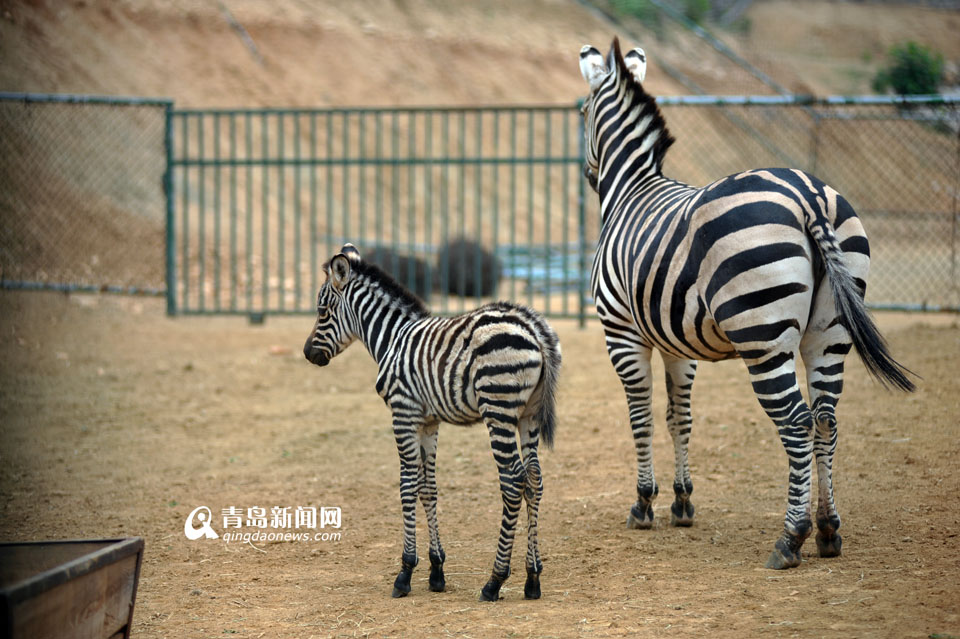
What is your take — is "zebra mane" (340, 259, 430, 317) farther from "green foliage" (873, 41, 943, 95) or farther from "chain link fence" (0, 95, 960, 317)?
"green foliage" (873, 41, 943, 95)

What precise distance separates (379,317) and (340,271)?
0.36 m

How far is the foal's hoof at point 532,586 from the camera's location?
187 inches

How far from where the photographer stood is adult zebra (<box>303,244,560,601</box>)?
4.65 meters

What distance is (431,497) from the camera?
5.05 metres

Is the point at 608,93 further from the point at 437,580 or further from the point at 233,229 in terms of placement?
the point at 233,229

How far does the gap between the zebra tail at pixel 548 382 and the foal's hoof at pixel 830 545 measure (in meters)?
1.60

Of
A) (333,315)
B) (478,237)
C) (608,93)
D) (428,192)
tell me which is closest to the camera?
(333,315)

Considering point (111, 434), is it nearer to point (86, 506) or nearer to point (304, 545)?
point (86, 506)

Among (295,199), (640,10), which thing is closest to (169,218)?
(295,199)

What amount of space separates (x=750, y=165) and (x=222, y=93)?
1423 centimetres

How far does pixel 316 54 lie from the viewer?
24.4 m

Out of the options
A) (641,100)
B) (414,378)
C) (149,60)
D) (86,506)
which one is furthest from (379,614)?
(149,60)

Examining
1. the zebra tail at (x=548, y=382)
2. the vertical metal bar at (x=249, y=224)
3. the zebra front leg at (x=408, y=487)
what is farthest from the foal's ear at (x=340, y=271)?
the vertical metal bar at (x=249, y=224)

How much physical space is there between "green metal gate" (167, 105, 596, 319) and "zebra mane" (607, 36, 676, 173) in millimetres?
5316
